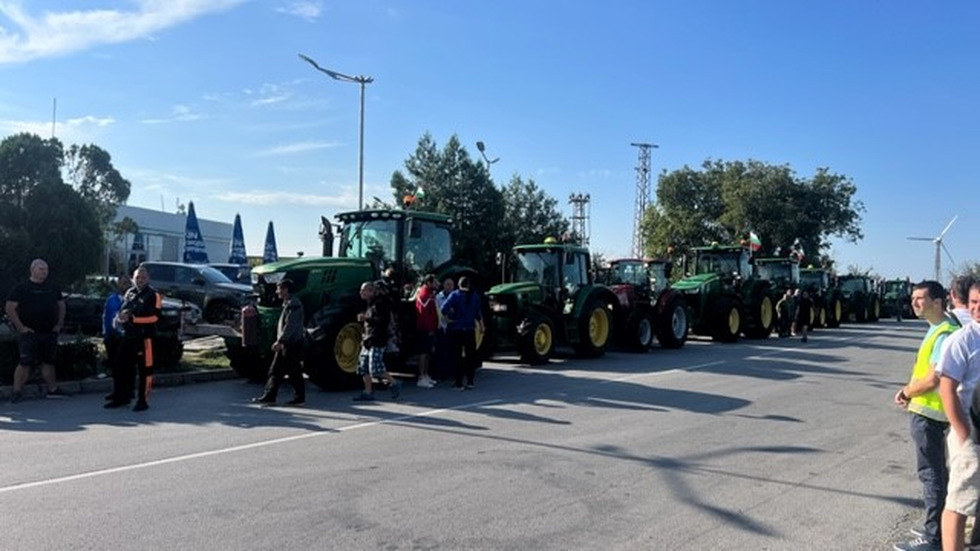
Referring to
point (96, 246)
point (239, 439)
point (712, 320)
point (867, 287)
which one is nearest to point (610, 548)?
point (239, 439)

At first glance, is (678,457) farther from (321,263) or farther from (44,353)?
(44,353)

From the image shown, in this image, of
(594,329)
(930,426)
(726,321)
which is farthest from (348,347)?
(726,321)

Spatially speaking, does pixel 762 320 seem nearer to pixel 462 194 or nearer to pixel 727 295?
pixel 727 295

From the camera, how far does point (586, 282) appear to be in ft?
56.2

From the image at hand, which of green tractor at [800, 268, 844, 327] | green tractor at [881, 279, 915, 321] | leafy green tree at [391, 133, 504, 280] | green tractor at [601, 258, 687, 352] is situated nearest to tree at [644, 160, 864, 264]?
green tractor at [881, 279, 915, 321]

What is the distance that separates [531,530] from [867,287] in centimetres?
3741

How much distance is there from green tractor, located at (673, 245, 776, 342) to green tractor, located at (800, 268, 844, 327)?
203 inches

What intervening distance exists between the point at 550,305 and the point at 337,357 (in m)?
6.42

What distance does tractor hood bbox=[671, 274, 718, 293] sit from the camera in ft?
71.9

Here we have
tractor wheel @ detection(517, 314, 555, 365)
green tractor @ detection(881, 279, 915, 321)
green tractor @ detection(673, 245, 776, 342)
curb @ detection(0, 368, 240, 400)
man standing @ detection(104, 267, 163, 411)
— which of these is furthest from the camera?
green tractor @ detection(881, 279, 915, 321)

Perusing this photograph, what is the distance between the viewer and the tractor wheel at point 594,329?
16.3 metres

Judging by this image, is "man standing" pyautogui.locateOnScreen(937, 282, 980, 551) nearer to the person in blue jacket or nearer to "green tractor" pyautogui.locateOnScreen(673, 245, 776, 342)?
the person in blue jacket

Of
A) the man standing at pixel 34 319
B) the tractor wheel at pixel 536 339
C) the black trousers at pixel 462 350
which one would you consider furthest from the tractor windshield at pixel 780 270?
the man standing at pixel 34 319

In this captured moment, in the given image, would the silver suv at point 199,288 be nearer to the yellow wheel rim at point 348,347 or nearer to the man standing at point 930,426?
the yellow wheel rim at point 348,347
